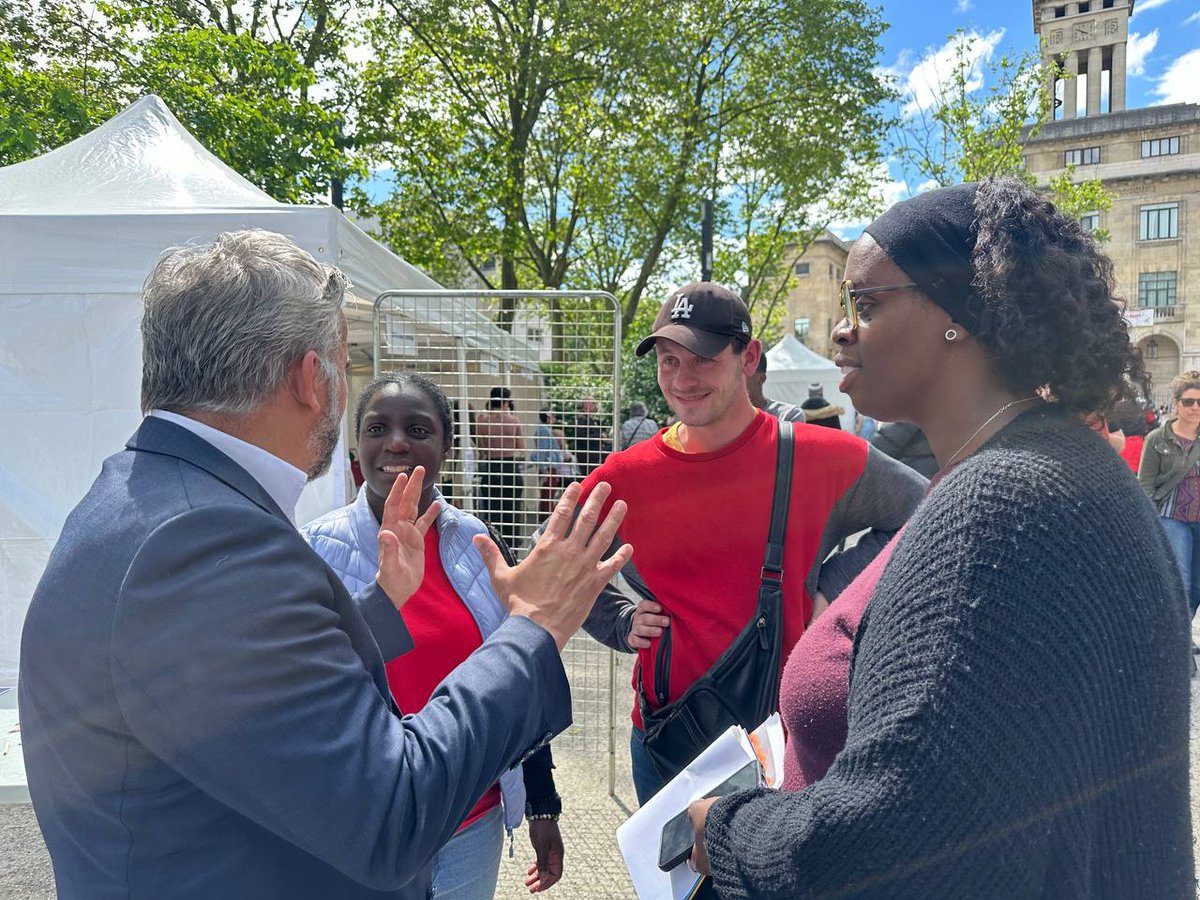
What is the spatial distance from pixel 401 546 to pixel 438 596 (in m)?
0.46

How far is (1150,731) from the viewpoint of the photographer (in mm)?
939

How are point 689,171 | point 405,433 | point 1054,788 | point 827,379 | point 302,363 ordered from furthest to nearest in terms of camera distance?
point 827,379
point 689,171
point 405,433
point 302,363
point 1054,788

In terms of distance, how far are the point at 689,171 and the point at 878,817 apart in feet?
53.9

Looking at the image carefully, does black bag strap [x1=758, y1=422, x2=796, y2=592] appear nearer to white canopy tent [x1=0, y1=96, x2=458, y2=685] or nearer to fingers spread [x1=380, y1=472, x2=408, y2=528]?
fingers spread [x1=380, y1=472, x2=408, y2=528]

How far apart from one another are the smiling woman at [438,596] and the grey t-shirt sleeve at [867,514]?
2.97ft

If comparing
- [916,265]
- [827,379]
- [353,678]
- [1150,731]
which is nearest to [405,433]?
[353,678]

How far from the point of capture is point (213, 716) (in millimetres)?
915

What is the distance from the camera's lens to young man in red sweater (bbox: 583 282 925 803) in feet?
7.04

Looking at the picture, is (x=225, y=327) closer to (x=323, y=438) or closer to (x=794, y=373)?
(x=323, y=438)

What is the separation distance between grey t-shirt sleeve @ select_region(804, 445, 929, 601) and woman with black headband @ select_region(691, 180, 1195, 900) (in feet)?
3.52

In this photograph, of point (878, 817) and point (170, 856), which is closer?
point (878, 817)

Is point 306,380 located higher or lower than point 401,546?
higher

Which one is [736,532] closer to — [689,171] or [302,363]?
[302,363]

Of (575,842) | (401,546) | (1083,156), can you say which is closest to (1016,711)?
(401,546)
